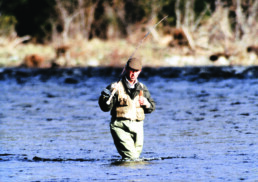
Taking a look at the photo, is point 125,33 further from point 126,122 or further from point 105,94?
point 105,94

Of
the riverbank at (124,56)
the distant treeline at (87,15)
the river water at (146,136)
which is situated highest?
the distant treeline at (87,15)

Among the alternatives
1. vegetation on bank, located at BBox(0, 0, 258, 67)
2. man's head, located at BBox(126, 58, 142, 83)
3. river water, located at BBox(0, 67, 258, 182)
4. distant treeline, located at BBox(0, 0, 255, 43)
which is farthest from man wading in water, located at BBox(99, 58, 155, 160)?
distant treeline, located at BBox(0, 0, 255, 43)

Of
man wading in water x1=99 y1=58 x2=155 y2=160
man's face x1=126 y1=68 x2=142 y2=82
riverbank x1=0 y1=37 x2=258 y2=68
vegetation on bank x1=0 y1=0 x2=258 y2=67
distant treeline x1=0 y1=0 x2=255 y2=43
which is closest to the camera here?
man's face x1=126 y1=68 x2=142 y2=82

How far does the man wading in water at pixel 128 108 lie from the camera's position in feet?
24.6

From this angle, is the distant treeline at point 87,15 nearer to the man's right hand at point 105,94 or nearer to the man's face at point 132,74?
the man's face at point 132,74

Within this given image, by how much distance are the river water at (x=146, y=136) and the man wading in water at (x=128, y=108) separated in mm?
332

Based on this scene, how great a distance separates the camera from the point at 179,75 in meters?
27.0

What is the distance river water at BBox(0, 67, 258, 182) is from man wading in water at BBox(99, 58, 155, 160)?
1.09ft

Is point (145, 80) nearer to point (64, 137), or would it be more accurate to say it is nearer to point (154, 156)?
point (64, 137)

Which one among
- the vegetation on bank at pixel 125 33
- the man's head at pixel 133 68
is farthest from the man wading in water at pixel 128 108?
the vegetation on bank at pixel 125 33

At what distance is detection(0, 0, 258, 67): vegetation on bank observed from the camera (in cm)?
3509

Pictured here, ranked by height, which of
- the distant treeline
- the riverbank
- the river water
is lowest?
the river water

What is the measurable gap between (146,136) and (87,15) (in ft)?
121

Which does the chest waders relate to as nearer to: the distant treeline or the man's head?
the man's head
